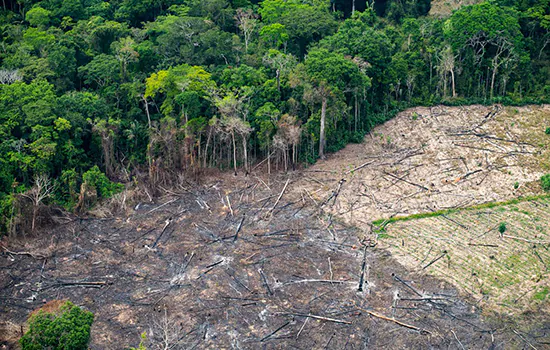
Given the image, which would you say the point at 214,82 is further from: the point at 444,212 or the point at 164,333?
the point at 164,333

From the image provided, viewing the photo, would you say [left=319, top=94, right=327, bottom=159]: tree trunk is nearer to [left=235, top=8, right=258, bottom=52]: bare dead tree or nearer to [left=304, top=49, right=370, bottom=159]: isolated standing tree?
[left=304, top=49, right=370, bottom=159]: isolated standing tree

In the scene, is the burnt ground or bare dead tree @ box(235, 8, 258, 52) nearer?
the burnt ground

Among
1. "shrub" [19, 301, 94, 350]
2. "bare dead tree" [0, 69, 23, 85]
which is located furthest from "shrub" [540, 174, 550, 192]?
"bare dead tree" [0, 69, 23, 85]

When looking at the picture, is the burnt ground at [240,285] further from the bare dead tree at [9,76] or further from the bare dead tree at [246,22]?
the bare dead tree at [246,22]

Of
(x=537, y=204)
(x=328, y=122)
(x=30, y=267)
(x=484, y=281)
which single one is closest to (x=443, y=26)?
(x=328, y=122)

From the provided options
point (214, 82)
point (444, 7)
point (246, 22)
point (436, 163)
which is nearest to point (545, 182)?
point (436, 163)

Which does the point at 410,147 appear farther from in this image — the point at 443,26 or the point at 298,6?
the point at 298,6
